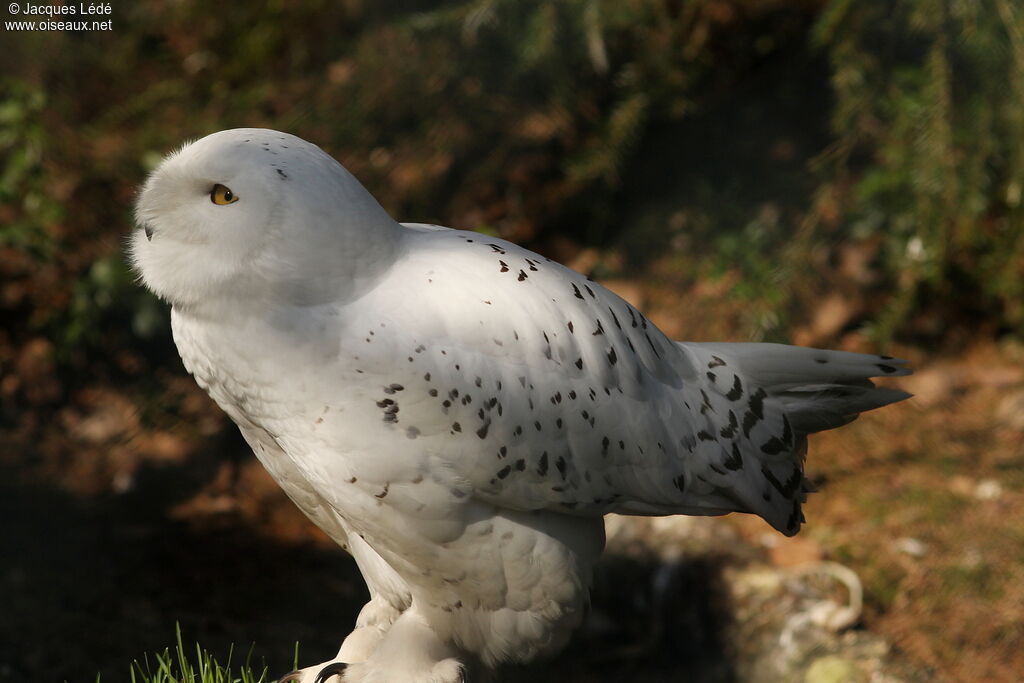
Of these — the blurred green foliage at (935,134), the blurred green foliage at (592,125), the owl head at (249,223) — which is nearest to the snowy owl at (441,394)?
the owl head at (249,223)

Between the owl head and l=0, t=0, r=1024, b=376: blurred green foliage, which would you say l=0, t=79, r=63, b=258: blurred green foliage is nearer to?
l=0, t=0, r=1024, b=376: blurred green foliage

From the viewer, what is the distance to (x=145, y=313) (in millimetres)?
4055

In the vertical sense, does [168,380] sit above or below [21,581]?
above

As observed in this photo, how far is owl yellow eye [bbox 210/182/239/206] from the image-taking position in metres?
1.76

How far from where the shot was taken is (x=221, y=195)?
1758 mm

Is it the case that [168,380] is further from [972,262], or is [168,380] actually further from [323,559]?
[972,262]

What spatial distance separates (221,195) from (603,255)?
3.17 meters

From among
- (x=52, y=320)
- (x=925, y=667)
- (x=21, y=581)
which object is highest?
(x=52, y=320)

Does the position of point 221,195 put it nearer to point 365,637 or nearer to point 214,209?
point 214,209

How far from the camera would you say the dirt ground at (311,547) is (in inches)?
131

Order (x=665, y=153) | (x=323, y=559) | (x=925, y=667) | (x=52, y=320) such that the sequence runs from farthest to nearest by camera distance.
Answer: (x=665, y=153) → (x=52, y=320) → (x=323, y=559) → (x=925, y=667)

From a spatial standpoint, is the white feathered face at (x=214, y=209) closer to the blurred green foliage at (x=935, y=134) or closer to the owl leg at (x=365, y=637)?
the owl leg at (x=365, y=637)

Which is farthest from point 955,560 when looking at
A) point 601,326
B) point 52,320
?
point 52,320

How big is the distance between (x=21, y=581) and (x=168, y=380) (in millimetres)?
1025
